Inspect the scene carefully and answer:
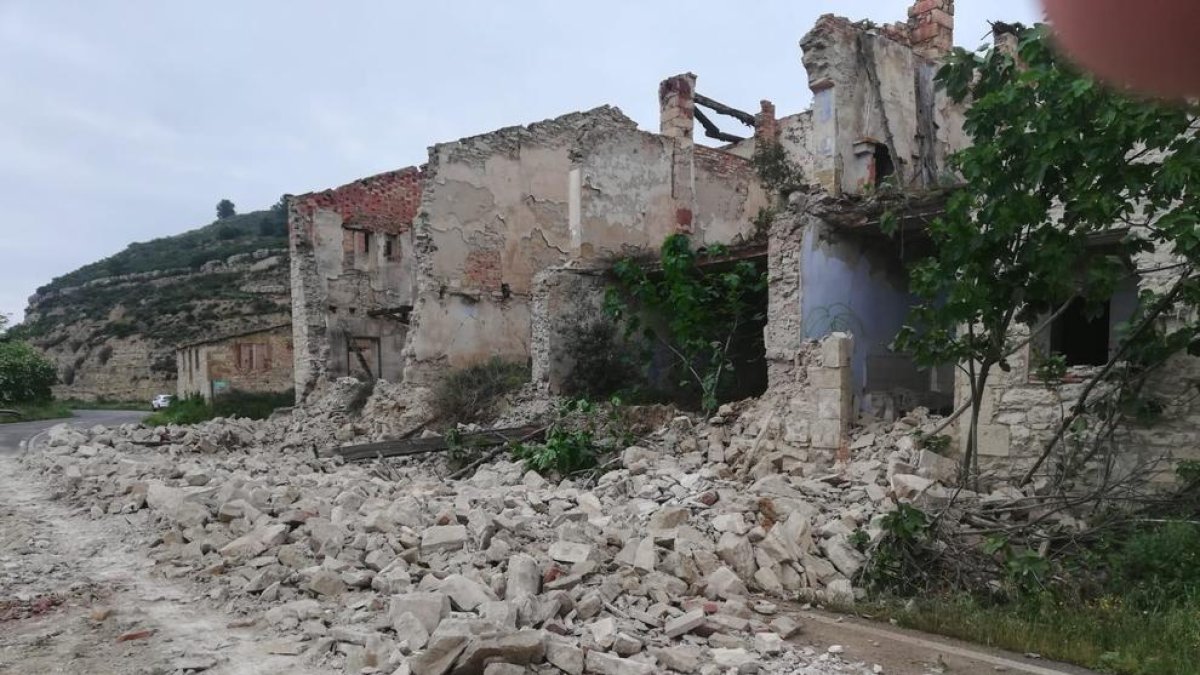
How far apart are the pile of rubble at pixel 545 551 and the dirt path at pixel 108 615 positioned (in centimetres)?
23

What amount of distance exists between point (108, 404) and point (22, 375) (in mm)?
15041

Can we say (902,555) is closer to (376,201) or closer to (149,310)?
(376,201)

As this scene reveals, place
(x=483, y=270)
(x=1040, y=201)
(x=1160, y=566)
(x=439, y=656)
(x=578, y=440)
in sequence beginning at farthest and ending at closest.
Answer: (x=483, y=270)
(x=578, y=440)
(x=1040, y=201)
(x=1160, y=566)
(x=439, y=656)

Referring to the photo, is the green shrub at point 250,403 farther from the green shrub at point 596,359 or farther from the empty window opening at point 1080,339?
the empty window opening at point 1080,339

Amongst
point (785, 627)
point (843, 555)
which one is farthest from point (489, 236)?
point (785, 627)

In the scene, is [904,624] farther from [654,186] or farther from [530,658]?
[654,186]

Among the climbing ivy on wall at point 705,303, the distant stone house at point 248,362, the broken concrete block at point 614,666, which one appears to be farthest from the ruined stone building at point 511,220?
the broken concrete block at point 614,666

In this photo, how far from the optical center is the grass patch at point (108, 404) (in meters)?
37.5

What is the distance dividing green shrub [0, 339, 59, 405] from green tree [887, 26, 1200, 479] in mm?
29731

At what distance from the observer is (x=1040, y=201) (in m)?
6.02

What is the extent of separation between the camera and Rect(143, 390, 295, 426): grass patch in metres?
22.0

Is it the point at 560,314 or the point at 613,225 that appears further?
the point at 613,225

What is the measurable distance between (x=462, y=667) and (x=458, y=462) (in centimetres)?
796

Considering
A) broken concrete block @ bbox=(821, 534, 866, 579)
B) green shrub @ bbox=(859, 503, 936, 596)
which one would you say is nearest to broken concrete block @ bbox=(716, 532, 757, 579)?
broken concrete block @ bbox=(821, 534, 866, 579)
